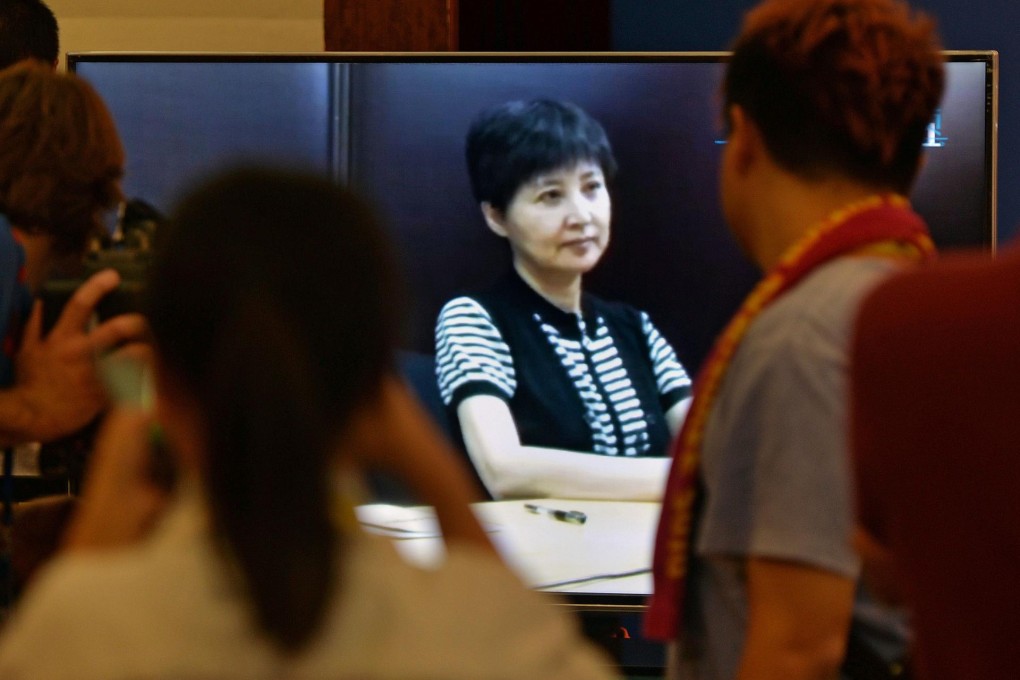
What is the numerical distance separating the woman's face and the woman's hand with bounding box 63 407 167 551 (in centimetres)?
193

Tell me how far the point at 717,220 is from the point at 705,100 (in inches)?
10.4

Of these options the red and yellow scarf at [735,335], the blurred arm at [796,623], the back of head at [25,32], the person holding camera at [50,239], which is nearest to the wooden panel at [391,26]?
the back of head at [25,32]

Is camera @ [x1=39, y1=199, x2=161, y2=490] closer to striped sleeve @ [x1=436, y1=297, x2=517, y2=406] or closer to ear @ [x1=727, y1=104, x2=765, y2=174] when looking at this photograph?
ear @ [x1=727, y1=104, x2=765, y2=174]

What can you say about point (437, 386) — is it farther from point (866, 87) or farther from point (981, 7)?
point (981, 7)

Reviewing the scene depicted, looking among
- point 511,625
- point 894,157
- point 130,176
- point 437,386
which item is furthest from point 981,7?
point 511,625

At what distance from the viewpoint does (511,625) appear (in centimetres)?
93

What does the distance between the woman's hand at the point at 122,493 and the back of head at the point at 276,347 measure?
0.14m

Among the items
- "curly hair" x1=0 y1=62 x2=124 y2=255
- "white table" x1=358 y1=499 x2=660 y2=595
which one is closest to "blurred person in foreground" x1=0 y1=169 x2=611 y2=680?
"curly hair" x1=0 y1=62 x2=124 y2=255

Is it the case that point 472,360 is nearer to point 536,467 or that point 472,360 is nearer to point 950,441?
point 536,467

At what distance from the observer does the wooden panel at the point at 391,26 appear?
323 centimetres

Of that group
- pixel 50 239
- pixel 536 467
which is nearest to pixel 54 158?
pixel 50 239

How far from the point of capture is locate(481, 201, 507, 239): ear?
117 inches

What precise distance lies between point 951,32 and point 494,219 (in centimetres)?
158

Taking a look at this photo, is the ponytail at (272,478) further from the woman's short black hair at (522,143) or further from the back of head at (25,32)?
the woman's short black hair at (522,143)
